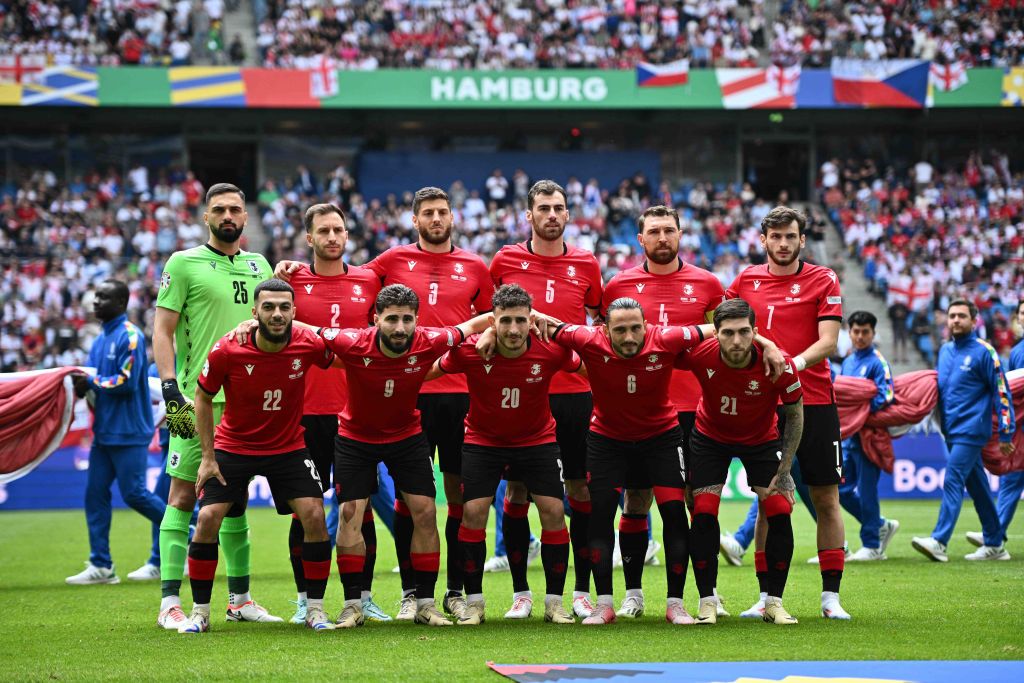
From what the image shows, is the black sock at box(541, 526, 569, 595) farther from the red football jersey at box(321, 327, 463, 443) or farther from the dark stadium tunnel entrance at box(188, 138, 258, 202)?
the dark stadium tunnel entrance at box(188, 138, 258, 202)

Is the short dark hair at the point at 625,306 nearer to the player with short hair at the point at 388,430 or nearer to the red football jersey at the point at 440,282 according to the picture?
the player with short hair at the point at 388,430

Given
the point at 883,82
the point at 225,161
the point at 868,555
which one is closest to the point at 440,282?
the point at 868,555

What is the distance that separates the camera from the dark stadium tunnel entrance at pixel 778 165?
35.5 m

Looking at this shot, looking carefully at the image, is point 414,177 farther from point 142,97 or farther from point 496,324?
point 496,324

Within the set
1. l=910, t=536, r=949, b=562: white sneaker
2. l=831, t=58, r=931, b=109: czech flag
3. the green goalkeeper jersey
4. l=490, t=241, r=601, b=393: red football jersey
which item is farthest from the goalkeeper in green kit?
l=831, t=58, r=931, b=109: czech flag

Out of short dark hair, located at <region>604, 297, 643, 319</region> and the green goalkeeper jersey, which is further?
the green goalkeeper jersey

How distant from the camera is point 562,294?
8258 millimetres

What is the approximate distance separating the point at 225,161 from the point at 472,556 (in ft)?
94.3

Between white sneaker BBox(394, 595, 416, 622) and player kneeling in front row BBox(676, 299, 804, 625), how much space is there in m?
1.86

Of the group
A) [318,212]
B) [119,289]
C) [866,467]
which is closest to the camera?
[318,212]

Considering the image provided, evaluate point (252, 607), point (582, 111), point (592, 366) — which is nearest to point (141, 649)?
point (252, 607)

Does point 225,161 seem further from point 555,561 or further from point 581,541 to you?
point 555,561

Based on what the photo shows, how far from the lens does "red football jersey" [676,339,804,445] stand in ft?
24.4

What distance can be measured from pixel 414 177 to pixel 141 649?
27829 millimetres
